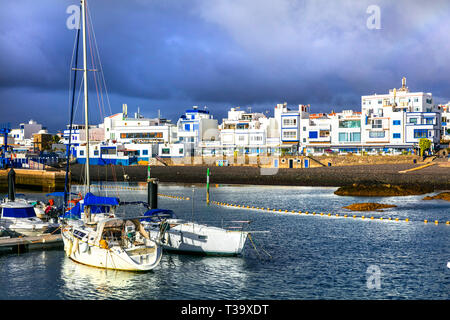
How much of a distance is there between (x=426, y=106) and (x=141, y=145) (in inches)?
3001

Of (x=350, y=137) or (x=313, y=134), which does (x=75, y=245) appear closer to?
(x=350, y=137)

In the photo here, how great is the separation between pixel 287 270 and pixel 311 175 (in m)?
65.3

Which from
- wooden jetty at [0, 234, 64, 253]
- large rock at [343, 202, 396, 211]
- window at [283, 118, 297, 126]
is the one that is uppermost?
window at [283, 118, 297, 126]

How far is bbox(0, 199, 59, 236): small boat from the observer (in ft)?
117

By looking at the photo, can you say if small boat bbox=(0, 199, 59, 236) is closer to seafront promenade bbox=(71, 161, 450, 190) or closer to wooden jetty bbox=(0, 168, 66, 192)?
wooden jetty bbox=(0, 168, 66, 192)

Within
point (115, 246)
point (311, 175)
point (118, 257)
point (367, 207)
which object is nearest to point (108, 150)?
point (311, 175)

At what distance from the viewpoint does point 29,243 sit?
110 ft

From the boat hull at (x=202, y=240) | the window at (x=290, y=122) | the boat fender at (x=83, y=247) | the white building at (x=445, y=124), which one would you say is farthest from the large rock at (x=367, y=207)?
the white building at (x=445, y=124)

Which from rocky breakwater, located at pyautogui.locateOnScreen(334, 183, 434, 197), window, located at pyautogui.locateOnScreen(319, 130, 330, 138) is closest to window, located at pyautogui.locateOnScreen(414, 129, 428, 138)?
window, located at pyautogui.locateOnScreen(319, 130, 330, 138)

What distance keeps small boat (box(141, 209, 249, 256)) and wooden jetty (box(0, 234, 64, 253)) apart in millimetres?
6978

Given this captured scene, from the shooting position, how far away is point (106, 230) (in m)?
29.2
